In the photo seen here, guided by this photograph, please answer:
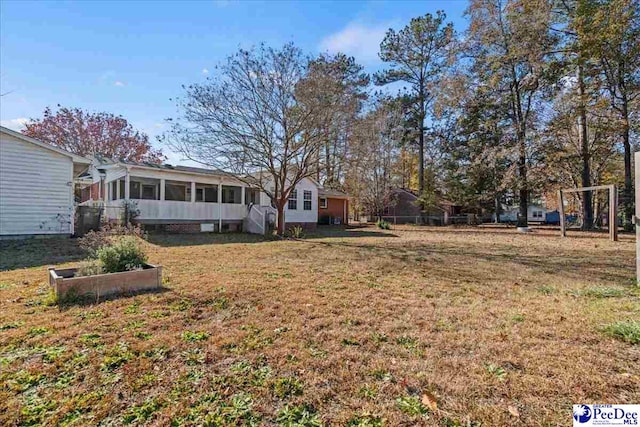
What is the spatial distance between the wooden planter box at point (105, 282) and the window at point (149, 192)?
12.7m

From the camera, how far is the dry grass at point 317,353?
6.77 feet

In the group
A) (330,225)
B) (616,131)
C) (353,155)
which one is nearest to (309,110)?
(353,155)

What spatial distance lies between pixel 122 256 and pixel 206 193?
13.4 metres

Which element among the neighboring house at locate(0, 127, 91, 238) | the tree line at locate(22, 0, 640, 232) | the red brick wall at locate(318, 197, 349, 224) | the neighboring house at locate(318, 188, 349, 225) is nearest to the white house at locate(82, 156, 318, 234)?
the neighboring house at locate(0, 127, 91, 238)

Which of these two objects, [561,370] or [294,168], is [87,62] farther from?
[561,370]

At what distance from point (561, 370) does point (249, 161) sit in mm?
12371

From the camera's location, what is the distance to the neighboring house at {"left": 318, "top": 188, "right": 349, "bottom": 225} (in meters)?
24.0

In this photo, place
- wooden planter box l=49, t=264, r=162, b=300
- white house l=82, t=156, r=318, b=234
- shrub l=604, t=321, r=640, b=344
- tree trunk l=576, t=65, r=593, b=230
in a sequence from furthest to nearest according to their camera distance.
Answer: tree trunk l=576, t=65, r=593, b=230
white house l=82, t=156, r=318, b=234
wooden planter box l=49, t=264, r=162, b=300
shrub l=604, t=321, r=640, b=344

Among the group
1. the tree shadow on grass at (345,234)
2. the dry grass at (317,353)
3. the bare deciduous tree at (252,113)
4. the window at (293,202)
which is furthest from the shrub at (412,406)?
the window at (293,202)

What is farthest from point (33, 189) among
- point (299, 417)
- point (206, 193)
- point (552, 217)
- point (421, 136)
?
point (552, 217)

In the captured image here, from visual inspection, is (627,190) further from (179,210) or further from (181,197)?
(181,197)

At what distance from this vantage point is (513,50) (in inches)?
692

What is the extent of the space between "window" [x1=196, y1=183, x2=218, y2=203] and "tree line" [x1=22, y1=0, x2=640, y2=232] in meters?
3.13

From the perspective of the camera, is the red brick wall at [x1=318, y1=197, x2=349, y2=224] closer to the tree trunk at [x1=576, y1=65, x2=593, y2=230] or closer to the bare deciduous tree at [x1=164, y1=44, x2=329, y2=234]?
the bare deciduous tree at [x1=164, y1=44, x2=329, y2=234]
